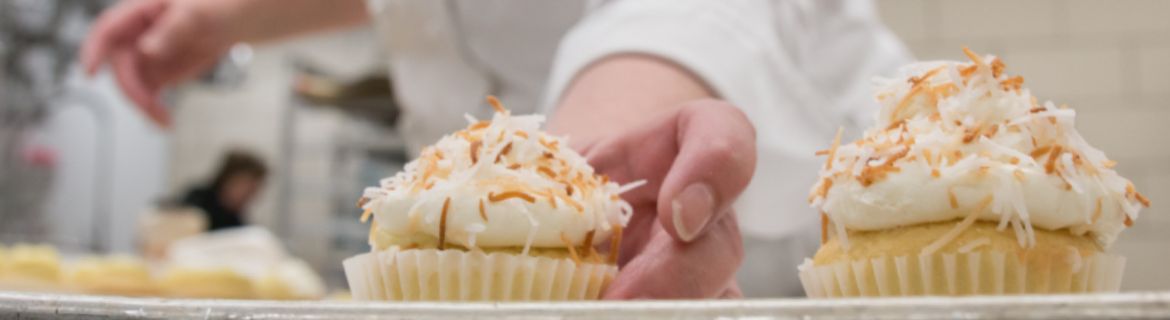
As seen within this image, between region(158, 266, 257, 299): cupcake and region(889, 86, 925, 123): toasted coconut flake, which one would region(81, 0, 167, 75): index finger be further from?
region(889, 86, 925, 123): toasted coconut flake

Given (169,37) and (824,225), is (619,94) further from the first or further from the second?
(169,37)

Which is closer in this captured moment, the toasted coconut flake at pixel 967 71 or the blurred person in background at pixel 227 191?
the toasted coconut flake at pixel 967 71

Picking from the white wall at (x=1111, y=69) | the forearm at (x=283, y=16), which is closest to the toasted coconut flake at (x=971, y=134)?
the forearm at (x=283, y=16)

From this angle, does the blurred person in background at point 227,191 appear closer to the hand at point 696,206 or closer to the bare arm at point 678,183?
the bare arm at point 678,183

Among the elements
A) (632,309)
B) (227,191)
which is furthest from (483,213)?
(227,191)

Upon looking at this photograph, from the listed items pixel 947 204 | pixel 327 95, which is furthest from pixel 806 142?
pixel 327 95

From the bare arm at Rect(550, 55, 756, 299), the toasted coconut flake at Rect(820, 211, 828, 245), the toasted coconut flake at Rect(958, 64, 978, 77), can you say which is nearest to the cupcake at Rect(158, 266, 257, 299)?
the bare arm at Rect(550, 55, 756, 299)
